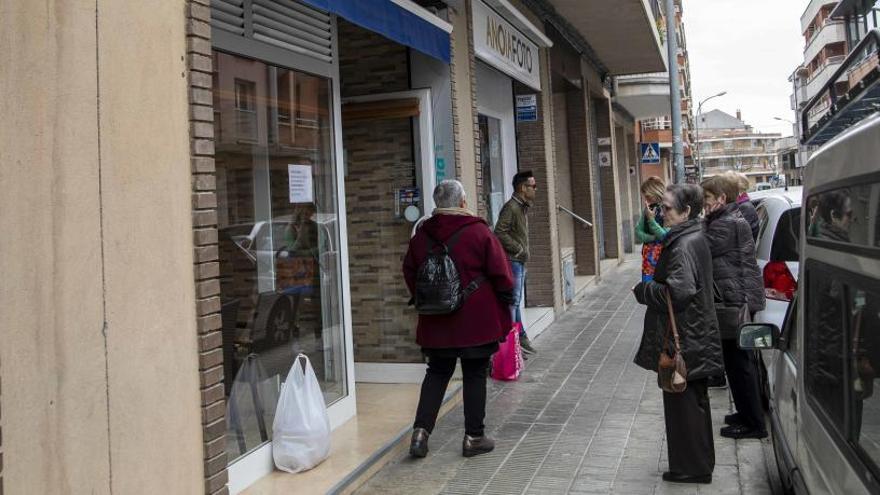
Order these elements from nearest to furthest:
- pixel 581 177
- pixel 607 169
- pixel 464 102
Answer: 1. pixel 464 102
2. pixel 581 177
3. pixel 607 169

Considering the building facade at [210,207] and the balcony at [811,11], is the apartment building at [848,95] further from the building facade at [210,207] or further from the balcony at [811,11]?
the balcony at [811,11]

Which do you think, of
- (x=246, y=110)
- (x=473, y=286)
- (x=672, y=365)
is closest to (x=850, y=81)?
(x=672, y=365)

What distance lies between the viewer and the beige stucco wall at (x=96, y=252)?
272 centimetres

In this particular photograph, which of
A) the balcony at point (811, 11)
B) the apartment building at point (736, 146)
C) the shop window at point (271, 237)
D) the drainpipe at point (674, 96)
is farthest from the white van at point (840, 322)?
the apartment building at point (736, 146)

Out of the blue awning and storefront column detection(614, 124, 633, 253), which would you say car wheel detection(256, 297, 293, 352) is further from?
storefront column detection(614, 124, 633, 253)

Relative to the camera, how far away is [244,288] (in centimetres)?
502

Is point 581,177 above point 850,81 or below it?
above

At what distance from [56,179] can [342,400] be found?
3445 millimetres

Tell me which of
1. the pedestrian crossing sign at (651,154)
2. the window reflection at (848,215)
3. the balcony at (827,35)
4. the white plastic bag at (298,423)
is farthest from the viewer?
the balcony at (827,35)

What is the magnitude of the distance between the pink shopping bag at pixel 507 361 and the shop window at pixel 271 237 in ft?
6.35

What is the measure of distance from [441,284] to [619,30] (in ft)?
31.8

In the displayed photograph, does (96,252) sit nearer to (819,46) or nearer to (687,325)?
(687,325)

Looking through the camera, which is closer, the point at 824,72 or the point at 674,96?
the point at 674,96

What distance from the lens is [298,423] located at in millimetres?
4781
